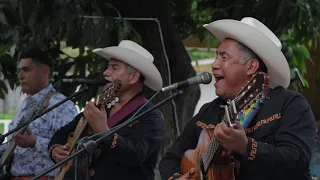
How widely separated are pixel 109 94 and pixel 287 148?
→ 4.02ft

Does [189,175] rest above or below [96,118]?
below

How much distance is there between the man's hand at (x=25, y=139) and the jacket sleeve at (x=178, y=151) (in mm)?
1398

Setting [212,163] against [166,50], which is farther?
[166,50]

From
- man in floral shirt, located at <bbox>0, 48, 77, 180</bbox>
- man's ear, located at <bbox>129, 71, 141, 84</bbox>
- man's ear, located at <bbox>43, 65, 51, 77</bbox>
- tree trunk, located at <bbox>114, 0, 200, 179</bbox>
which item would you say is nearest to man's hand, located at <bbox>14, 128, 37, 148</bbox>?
man in floral shirt, located at <bbox>0, 48, 77, 180</bbox>

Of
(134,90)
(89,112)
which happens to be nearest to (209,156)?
(89,112)

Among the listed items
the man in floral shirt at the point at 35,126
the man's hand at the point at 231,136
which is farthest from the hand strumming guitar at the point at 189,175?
the man in floral shirt at the point at 35,126

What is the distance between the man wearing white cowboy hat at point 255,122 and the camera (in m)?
2.84

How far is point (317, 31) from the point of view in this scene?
542cm

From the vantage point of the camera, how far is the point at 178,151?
333 centimetres

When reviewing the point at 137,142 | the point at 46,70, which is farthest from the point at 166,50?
the point at 137,142

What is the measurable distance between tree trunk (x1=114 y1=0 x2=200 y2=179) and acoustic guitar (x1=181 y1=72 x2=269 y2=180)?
230cm

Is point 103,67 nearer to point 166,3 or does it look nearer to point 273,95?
point 166,3

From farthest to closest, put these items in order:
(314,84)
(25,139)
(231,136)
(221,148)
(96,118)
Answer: (314,84)
(25,139)
(96,118)
(221,148)
(231,136)

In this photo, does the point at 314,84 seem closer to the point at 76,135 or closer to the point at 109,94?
the point at 76,135
